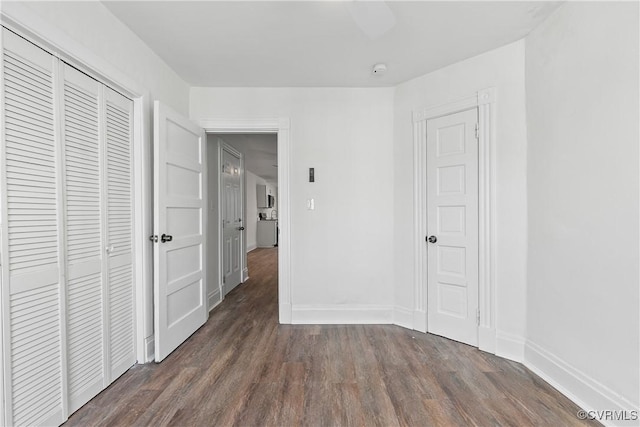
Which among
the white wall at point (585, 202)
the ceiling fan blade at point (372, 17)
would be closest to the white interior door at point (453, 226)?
the white wall at point (585, 202)

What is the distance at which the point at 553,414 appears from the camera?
1644mm

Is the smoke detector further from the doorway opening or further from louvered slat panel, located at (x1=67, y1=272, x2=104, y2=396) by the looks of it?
louvered slat panel, located at (x1=67, y1=272, x2=104, y2=396)

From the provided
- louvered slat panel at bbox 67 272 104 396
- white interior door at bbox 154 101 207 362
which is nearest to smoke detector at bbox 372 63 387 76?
white interior door at bbox 154 101 207 362

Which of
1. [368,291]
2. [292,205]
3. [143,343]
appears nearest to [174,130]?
[292,205]

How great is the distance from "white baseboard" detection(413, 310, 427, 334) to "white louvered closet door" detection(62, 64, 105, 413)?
7.97ft

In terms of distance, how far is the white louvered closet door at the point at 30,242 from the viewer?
1.33m

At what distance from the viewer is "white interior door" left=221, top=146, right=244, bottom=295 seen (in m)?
4.10

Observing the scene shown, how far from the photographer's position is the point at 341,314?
304 cm

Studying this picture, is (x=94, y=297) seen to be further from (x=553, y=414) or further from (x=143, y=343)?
(x=553, y=414)

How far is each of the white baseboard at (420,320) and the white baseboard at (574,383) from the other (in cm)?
79

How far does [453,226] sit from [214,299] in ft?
9.06

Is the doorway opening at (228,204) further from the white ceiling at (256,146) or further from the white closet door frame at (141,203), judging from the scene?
the white closet door frame at (141,203)

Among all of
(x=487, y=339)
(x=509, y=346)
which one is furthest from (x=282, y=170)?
(x=509, y=346)

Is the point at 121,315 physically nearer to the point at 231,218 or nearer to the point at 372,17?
the point at 231,218
